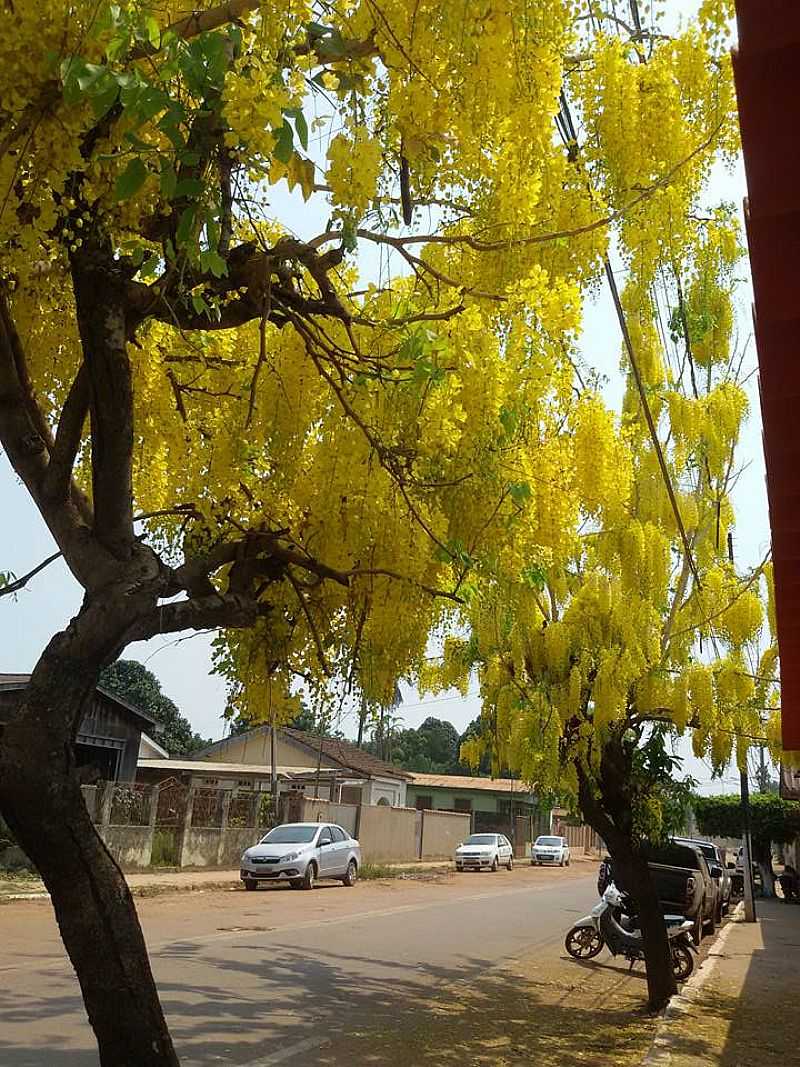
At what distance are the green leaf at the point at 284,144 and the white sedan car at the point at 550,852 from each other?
4361 centimetres

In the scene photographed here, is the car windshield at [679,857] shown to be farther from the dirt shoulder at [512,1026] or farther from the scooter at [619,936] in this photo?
the dirt shoulder at [512,1026]

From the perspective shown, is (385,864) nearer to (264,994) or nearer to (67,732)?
(264,994)

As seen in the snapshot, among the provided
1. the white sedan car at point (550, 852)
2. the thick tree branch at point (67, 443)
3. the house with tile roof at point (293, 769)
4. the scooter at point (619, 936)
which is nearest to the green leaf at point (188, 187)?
the thick tree branch at point (67, 443)

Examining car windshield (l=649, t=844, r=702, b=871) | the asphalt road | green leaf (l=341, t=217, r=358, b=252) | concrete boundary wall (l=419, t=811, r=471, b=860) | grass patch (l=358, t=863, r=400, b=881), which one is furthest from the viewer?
concrete boundary wall (l=419, t=811, r=471, b=860)

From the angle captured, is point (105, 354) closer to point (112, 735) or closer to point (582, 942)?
point (582, 942)

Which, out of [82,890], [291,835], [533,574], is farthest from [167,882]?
[82,890]

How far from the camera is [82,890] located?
403cm

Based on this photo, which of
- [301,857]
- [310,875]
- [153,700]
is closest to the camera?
[301,857]

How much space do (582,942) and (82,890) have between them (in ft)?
36.7

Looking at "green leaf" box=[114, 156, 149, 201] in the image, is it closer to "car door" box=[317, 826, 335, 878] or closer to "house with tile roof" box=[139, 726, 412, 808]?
"car door" box=[317, 826, 335, 878]

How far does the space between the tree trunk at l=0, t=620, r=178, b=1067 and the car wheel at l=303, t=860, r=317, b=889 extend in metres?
19.2

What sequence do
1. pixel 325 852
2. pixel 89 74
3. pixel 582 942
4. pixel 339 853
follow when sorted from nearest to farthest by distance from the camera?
pixel 89 74 → pixel 582 942 → pixel 325 852 → pixel 339 853

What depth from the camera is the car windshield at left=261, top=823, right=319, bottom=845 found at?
909 inches

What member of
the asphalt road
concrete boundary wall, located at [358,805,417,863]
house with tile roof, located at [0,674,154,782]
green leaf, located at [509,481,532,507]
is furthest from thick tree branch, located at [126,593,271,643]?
concrete boundary wall, located at [358,805,417,863]
